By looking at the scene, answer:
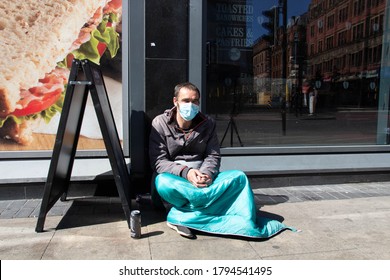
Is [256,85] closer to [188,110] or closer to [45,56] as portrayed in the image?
[188,110]

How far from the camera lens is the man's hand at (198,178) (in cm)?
337

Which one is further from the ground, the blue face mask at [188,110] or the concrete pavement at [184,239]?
the blue face mask at [188,110]

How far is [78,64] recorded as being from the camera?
3.26 m

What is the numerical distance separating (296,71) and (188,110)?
2.79 metres

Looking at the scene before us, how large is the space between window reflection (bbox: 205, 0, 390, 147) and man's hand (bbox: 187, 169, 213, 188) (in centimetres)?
185

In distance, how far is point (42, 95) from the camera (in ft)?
15.1

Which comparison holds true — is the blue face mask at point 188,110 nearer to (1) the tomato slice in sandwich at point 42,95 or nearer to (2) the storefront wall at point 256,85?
(2) the storefront wall at point 256,85

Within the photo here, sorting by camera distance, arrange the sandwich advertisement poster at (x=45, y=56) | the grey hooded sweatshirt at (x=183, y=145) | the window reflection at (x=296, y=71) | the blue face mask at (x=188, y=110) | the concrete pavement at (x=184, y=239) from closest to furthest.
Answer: the concrete pavement at (x=184, y=239) < the blue face mask at (x=188, y=110) < the grey hooded sweatshirt at (x=183, y=145) < the sandwich advertisement poster at (x=45, y=56) < the window reflection at (x=296, y=71)

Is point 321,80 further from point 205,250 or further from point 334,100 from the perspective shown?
point 205,250

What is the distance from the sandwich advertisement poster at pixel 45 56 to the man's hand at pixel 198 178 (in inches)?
70.0

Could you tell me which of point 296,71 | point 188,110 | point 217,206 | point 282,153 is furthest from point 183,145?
point 296,71

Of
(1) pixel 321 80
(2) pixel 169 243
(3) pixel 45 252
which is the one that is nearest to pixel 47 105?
(3) pixel 45 252

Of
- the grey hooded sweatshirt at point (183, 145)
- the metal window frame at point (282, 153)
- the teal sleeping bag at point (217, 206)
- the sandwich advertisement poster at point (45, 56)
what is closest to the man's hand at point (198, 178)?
the teal sleeping bag at point (217, 206)

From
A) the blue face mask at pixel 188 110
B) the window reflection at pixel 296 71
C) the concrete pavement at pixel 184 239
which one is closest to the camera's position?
the concrete pavement at pixel 184 239
